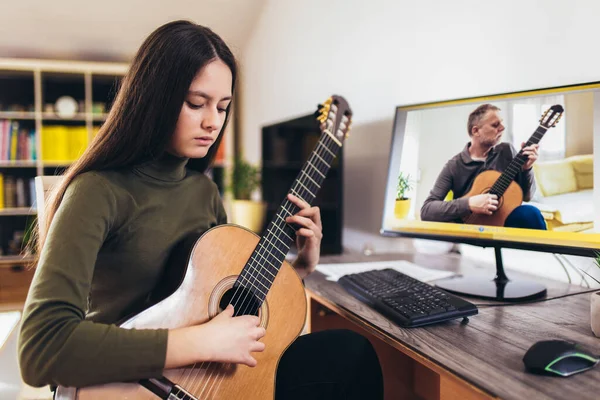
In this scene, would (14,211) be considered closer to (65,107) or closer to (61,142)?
(61,142)

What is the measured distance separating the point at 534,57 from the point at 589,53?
17 centimetres

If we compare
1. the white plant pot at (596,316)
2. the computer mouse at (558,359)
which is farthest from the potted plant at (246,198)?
the computer mouse at (558,359)

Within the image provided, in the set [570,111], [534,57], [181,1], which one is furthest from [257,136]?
[570,111]

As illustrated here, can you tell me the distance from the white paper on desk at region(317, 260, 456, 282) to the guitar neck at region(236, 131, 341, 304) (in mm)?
371

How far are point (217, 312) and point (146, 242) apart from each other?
7.9 inches

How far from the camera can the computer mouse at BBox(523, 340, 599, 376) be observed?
711mm

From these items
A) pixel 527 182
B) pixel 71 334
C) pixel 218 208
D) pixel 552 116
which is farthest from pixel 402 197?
pixel 71 334

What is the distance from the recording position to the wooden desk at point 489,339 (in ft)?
2.27

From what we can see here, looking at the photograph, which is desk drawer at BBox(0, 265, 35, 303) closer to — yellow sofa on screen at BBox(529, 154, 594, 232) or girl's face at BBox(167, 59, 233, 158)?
girl's face at BBox(167, 59, 233, 158)

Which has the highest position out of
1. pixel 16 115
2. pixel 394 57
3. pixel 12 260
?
pixel 16 115

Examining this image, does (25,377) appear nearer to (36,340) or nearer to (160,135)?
(36,340)

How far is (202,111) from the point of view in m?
0.95

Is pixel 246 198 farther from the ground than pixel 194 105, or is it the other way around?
pixel 194 105

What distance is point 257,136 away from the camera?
3936mm
